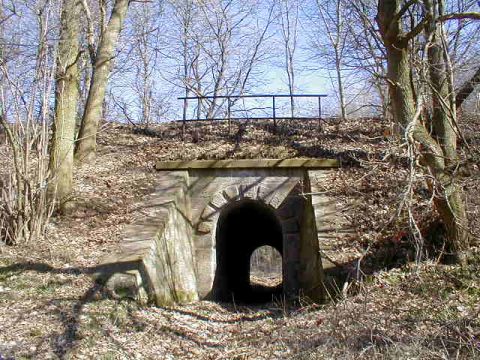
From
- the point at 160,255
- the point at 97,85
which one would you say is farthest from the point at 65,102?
the point at 160,255

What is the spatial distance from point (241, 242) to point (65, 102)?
8138mm

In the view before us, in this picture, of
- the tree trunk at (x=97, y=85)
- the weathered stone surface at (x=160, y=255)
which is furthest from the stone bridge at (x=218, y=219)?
the tree trunk at (x=97, y=85)

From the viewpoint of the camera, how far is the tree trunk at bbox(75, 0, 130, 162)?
12.6 metres

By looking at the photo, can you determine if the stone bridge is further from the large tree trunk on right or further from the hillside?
the large tree trunk on right

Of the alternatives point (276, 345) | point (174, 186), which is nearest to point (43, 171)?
point (174, 186)

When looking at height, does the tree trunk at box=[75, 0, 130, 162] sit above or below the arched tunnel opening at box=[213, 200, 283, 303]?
above

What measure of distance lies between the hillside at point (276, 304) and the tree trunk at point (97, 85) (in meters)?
1.09

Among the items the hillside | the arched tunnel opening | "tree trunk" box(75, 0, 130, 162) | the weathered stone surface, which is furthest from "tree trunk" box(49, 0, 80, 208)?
the arched tunnel opening

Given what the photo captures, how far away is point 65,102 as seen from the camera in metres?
10.8

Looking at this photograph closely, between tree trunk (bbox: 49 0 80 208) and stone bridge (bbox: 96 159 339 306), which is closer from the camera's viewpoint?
stone bridge (bbox: 96 159 339 306)

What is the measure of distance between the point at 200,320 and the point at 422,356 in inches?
159

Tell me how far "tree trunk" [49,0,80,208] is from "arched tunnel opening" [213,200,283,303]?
369cm

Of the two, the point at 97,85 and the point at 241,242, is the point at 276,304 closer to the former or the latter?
the point at 97,85

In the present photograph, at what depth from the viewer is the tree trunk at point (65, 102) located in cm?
1029
